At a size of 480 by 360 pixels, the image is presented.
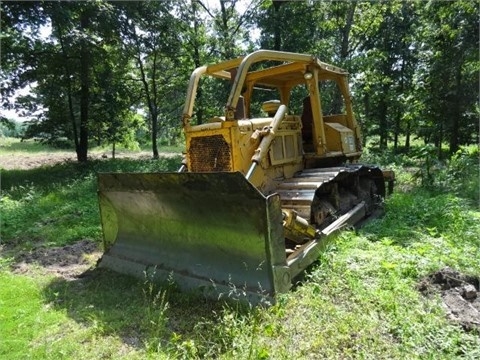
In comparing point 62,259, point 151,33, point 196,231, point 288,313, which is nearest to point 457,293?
point 288,313

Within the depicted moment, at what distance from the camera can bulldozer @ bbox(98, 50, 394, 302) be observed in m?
3.41

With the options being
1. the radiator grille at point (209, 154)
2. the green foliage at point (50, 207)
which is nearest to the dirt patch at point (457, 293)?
the radiator grille at point (209, 154)

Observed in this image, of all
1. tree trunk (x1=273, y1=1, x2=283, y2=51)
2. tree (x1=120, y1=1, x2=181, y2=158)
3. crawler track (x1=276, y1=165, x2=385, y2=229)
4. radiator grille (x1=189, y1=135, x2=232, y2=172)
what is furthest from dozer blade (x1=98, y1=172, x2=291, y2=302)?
tree trunk (x1=273, y1=1, x2=283, y2=51)

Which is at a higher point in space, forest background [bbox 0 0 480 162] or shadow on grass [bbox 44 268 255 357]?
forest background [bbox 0 0 480 162]

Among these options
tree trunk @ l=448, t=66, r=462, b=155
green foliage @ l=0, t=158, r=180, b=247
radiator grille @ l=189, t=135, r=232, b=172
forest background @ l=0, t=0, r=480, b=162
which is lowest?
green foliage @ l=0, t=158, r=180, b=247

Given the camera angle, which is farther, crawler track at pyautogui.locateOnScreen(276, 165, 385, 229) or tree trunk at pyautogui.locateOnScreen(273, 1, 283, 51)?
tree trunk at pyautogui.locateOnScreen(273, 1, 283, 51)

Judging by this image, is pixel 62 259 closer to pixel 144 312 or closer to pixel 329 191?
pixel 144 312

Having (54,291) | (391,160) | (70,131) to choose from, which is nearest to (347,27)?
(391,160)

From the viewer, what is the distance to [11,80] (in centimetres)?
1247

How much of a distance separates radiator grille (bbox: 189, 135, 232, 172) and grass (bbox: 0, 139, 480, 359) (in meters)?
1.43

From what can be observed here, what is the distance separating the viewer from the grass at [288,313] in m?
2.71

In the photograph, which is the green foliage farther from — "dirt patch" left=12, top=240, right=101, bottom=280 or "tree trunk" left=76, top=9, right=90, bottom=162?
"tree trunk" left=76, top=9, right=90, bottom=162

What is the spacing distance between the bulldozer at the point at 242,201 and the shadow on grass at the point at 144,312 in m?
0.15

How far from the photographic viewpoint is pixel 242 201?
3416 millimetres
